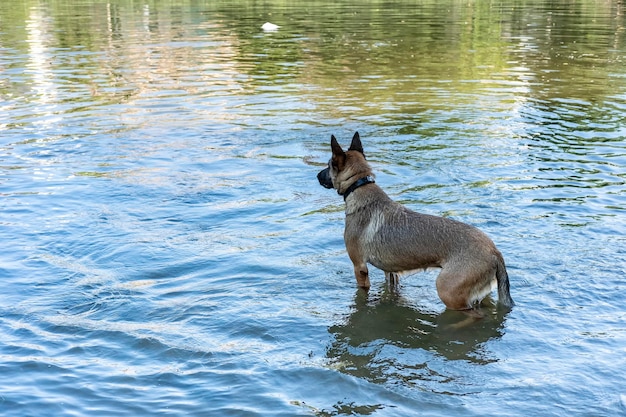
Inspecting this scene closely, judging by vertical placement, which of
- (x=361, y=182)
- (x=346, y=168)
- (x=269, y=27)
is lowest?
(x=361, y=182)

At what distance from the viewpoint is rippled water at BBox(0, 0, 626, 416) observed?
6.71 m

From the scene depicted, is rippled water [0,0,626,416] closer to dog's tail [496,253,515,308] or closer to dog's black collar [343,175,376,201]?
dog's tail [496,253,515,308]

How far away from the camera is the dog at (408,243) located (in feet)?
24.7

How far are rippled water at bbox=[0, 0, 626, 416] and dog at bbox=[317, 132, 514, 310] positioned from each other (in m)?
0.43

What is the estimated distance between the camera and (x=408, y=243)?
802 centimetres

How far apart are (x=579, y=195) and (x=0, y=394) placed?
885 cm

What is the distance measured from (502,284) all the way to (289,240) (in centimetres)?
355

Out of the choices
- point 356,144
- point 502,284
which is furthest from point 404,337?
point 356,144

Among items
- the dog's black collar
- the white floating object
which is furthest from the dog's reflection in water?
the white floating object

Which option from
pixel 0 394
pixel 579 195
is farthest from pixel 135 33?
pixel 0 394

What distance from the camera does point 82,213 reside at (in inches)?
452

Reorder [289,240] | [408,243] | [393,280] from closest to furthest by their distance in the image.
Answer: [408,243]
[393,280]
[289,240]

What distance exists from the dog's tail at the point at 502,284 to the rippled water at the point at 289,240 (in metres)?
0.18

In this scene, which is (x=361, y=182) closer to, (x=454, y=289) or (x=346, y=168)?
(x=346, y=168)
